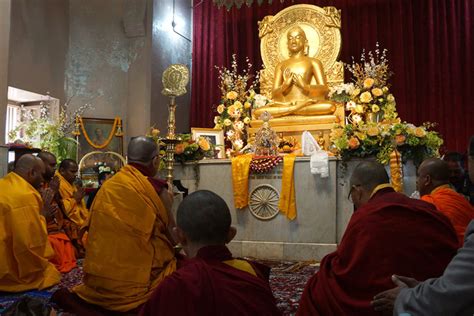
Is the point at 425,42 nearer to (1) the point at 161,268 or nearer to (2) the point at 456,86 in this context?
(2) the point at 456,86

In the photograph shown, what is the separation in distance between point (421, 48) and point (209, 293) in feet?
31.3

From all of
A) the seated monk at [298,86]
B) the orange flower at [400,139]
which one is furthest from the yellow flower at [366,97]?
the orange flower at [400,139]

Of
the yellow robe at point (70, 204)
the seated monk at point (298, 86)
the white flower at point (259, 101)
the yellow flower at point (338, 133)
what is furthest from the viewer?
the white flower at point (259, 101)

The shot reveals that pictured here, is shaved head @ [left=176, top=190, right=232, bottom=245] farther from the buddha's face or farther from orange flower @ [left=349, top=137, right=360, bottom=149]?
the buddha's face

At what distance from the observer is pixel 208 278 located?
1.67m

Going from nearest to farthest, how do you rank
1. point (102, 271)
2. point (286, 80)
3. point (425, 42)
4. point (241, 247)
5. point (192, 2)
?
point (102, 271) < point (241, 247) < point (286, 80) < point (425, 42) < point (192, 2)

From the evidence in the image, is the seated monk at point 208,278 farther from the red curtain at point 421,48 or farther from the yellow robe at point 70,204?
the red curtain at point 421,48

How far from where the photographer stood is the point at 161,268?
10.8ft

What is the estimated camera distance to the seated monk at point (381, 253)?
7.53 feet

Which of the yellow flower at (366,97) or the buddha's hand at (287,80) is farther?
the buddha's hand at (287,80)

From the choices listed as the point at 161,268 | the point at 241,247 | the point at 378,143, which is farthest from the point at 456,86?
the point at 161,268

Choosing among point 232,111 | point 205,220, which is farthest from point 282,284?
point 232,111

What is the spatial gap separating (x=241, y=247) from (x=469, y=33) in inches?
253

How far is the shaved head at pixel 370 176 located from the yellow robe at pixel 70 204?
3917 mm
